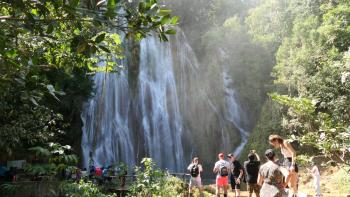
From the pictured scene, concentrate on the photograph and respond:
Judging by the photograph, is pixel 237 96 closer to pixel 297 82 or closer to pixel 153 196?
pixel 297 82

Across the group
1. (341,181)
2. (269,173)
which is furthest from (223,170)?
(341,181)

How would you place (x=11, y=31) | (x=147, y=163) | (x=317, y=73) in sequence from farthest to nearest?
(x=317, y=73), (x=147, y=163), (x=11, y=31)

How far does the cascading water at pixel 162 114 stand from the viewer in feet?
82.3

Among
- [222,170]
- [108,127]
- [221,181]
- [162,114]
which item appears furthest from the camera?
[162,114]

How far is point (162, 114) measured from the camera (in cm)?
2820

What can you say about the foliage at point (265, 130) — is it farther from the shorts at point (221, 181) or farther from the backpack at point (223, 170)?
the backpack at point (223, 170)

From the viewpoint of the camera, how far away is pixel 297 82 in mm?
24062

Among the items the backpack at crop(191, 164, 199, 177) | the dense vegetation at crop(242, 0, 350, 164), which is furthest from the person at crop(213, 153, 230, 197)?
the dense vegetation at crop(242, 0, 350, 164)

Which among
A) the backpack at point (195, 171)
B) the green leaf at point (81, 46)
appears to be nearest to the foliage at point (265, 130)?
the backpack at point (195, 171)

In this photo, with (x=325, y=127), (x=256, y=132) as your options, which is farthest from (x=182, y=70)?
(x=325, y=127)

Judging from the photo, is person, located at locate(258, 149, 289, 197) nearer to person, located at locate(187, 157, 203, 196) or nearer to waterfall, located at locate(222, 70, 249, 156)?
person, located at locate(187, 157, 203, 196)

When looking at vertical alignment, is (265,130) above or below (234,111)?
below

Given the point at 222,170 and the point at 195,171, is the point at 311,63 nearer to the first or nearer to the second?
the point at 195,171

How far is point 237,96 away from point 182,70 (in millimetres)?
5555
